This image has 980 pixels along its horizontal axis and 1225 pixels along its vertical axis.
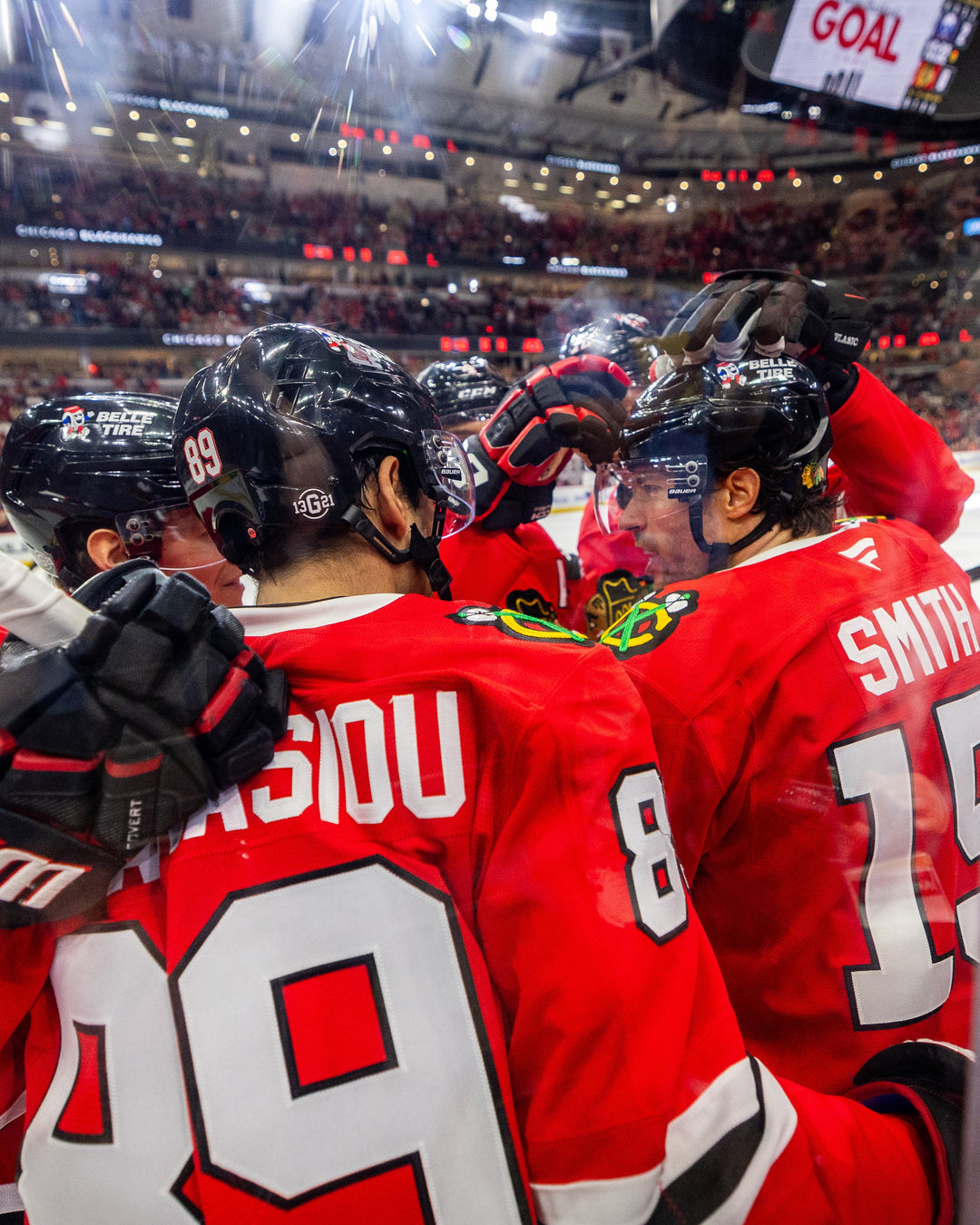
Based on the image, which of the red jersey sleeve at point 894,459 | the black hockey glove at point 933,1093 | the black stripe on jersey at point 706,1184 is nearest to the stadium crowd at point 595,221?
the red jersey sleeve at point 894,459

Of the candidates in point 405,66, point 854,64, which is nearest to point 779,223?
point 854,64

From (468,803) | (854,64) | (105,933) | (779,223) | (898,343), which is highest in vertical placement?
(854,64)

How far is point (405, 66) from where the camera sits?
1843 mm

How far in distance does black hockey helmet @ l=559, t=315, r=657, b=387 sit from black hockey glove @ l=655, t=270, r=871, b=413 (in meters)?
0.20

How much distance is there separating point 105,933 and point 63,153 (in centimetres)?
203

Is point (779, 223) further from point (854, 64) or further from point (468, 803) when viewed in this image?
point (468, 803)

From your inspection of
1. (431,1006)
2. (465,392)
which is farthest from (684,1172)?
(465,392)

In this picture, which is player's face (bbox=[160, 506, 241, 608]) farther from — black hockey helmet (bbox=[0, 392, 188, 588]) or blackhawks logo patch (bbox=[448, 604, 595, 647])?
blackhawks logo patch (bbox=[448, 604, 595, 647])

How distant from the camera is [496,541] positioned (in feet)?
6.63

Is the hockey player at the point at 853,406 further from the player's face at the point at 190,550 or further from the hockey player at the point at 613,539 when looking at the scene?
the player's face at the point at 190,550

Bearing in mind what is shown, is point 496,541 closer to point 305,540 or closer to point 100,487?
point 100,487

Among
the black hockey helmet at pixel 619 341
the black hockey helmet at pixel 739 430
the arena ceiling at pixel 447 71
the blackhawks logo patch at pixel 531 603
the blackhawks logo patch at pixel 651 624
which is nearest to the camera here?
the blackhawks logo patch at pixel 651 624

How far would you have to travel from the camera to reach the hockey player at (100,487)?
121 cm

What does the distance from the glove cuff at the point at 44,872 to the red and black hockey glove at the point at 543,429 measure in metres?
1.33
